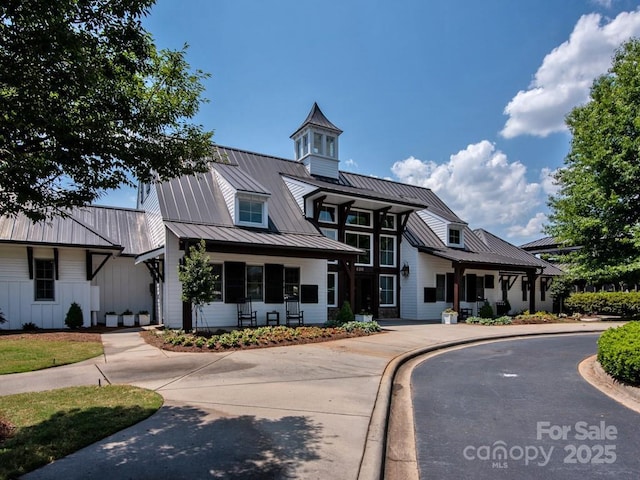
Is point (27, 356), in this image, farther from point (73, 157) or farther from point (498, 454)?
point (498, 454)

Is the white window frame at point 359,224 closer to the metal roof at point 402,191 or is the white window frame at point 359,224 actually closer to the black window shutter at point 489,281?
the metal roof at point 402,191

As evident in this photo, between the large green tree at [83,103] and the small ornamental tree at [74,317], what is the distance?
11.5m

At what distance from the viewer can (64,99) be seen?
4227 mm

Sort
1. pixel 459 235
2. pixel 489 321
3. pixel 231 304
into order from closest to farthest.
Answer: pixel 231 304
pixel 489 321
pixel 459 235

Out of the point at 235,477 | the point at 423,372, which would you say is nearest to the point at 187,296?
the point at 423,372

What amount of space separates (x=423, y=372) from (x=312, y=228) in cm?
1146

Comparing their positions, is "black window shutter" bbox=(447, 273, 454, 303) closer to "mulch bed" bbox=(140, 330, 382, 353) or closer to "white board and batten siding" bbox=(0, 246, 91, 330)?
"mulch bed" bbox=(140, 330, 382, 353)

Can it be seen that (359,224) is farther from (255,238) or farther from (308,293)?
(255,238)

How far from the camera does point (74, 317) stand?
15078 mm

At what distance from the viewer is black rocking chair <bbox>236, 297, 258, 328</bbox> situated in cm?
1635

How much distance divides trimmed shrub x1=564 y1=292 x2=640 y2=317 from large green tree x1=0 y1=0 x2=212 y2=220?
93.0ft

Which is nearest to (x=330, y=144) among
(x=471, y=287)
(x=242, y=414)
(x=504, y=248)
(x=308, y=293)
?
(x=308, y=293)

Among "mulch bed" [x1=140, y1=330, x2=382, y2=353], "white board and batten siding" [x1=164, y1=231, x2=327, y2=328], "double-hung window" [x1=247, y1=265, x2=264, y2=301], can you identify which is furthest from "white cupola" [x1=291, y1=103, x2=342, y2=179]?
"mulch bed" [x1=140, y1=330, x2=382, y2=353]

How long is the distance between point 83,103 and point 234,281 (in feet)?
41.1
